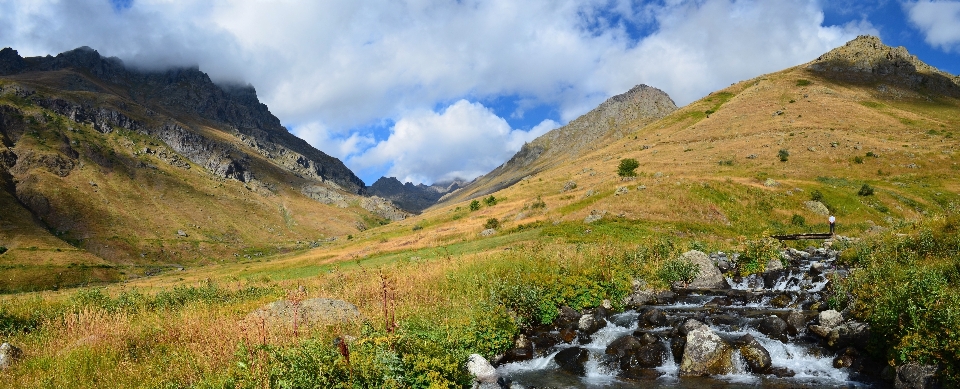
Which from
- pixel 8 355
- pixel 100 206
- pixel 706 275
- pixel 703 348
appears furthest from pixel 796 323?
pixel 100 206

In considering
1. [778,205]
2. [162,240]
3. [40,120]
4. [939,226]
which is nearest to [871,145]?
[778,205]

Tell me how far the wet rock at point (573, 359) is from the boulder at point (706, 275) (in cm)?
1092

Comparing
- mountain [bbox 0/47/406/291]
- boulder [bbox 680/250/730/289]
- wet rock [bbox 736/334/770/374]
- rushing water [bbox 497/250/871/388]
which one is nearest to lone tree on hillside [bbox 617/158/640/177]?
boulder [bbox 680/250/730/289]

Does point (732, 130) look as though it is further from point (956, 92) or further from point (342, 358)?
point (342, 358)

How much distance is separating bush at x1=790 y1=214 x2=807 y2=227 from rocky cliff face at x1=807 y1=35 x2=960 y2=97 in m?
148

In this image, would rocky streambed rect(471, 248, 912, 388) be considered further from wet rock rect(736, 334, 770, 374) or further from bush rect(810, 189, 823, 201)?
bush rect(810, 189, 823, 201)

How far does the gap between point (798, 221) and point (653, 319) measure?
35.6m

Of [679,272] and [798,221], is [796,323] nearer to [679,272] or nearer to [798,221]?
[679,272]

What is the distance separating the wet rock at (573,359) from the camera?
1523 centimetres

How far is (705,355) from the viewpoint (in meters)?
14.5

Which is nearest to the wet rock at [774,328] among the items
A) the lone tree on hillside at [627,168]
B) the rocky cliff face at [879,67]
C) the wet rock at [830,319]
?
the wet rock at [830,319]

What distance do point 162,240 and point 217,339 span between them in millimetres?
140195

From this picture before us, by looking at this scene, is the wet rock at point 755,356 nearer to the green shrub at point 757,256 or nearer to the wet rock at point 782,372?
the wet rock at point 782,372

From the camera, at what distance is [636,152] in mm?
126250
